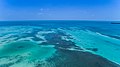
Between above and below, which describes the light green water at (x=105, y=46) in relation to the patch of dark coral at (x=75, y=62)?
below

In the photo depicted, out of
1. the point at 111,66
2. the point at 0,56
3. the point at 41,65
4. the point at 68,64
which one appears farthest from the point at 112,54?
the point at 0,56

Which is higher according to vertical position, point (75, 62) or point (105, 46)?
point (75, 62)

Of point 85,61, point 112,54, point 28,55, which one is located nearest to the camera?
point 85,61

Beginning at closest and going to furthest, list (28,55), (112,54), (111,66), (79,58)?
1. (111,66)
2. (79,58)
3. (28,55)
4. (112,54)

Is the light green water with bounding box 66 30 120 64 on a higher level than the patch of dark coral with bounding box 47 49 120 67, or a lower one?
lower

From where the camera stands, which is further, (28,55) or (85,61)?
(28,55)

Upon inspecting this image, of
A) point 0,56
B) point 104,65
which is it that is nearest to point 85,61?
point 104,65

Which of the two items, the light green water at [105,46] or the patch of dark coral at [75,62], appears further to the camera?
the light green water at [105,46]

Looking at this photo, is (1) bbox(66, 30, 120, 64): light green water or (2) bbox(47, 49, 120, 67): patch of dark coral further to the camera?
(1) bbox(66, 30, 120, 64): light green water

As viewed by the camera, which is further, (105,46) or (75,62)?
(105,46)

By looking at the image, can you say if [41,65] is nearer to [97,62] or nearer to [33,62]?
[33,62]
